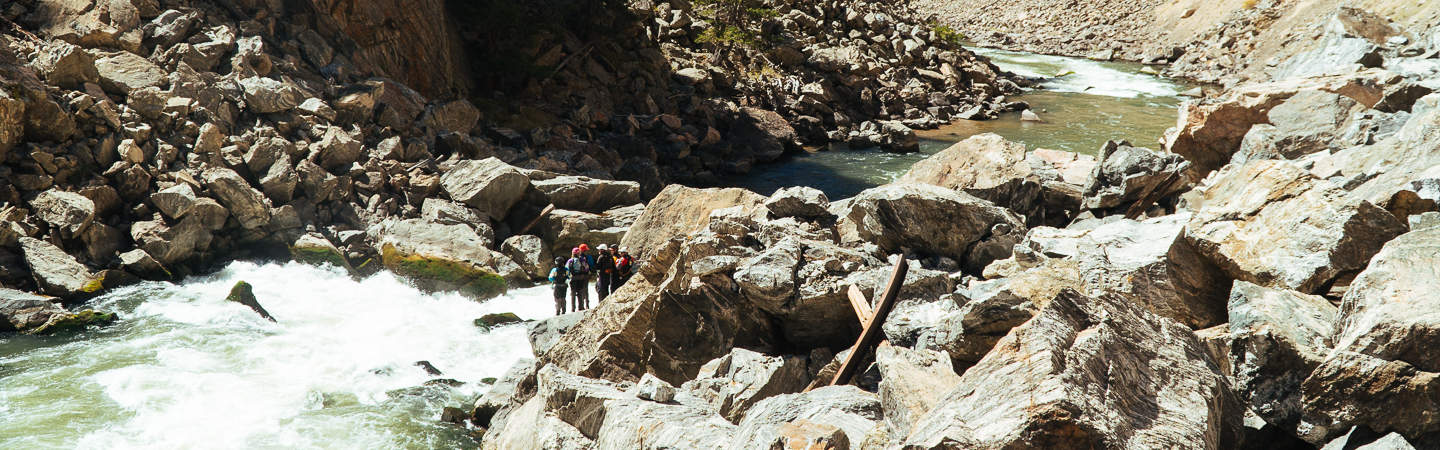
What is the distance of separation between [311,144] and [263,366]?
8002 mm

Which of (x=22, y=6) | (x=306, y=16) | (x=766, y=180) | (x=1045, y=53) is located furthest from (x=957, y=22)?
(x=22, y=6)

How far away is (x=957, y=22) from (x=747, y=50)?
44.5 m

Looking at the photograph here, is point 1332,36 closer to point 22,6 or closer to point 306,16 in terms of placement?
point 306,16

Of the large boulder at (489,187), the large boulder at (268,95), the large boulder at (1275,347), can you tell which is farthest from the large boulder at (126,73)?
the large boulder at (1275,347)

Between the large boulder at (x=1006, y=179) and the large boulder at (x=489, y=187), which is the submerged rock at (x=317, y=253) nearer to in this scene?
the large boulder at (x=489, y=187)

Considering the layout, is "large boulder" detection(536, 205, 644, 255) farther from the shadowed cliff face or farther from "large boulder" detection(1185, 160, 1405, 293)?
"large boulder" detection(1185, 160, 1405, 293)

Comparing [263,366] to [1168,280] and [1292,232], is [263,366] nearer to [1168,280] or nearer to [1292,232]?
[1168,280]

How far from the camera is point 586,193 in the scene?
21.5 meters

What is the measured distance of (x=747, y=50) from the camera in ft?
124

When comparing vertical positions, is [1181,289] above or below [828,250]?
above

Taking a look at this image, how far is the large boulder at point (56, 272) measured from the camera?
16234 mm

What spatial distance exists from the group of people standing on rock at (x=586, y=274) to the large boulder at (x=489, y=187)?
4.75 m

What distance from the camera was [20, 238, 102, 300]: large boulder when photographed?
16.2 meters

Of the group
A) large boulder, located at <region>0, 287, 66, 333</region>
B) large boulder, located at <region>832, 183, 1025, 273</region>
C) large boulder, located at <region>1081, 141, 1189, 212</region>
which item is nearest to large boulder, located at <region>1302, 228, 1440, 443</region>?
large boulder, located at <region>832, 183, 1025, 273</region>
